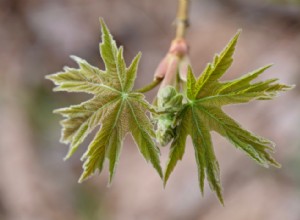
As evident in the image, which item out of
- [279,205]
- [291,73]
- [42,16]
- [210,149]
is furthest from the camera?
[42,16]

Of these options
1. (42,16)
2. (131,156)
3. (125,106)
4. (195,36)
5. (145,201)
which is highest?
(42,16)

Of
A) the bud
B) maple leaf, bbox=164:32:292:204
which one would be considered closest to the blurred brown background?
the bud

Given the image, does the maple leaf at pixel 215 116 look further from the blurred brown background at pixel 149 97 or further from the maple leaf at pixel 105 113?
the blurred brown background at pixel 149 97

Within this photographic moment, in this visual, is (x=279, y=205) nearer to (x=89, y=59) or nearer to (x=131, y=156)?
(x=131, y=156)

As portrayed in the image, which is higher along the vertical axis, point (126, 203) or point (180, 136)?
point (180, 136)

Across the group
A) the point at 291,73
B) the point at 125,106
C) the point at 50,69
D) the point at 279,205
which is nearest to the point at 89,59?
the point at 50,69

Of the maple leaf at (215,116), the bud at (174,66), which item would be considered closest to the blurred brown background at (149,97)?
the bud at (174,66)
